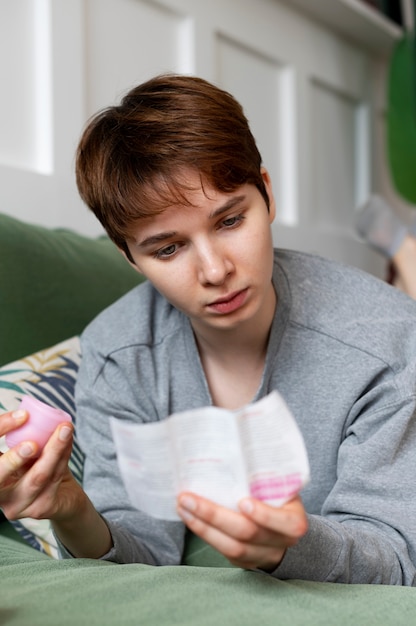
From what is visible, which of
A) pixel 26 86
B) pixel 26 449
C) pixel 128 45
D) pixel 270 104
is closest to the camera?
pixel 26 449

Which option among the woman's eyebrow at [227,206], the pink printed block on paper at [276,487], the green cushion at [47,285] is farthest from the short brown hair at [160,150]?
the pink printed block on paper at [276,487]

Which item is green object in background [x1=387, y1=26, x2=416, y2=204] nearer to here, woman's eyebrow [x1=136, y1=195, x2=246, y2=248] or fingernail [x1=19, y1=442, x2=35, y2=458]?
woman's eyebrow [x1=136, y1=195, x2=246, y2=248]

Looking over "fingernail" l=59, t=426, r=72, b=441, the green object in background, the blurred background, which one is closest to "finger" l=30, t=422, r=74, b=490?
"fingernail" l=59, t=426, r=72, b=441

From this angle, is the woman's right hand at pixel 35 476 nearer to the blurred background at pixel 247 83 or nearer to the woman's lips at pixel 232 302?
the woman's lips at pixel 232 302

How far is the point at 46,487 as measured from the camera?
88cm

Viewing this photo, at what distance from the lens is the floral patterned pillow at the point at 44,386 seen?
1.16 m

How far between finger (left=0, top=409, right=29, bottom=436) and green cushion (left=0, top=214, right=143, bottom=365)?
441mm

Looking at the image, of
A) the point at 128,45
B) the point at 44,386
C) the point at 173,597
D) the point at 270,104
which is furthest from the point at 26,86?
the point at 173,597

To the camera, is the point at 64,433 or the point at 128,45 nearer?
the point at 64,433

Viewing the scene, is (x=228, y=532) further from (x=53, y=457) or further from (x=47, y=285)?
(x=47, y=285)

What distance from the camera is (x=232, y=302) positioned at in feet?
3.34

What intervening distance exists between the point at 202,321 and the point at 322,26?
2169 millimetres

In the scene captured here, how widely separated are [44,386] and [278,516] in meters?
0.64

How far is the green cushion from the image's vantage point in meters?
1.30
